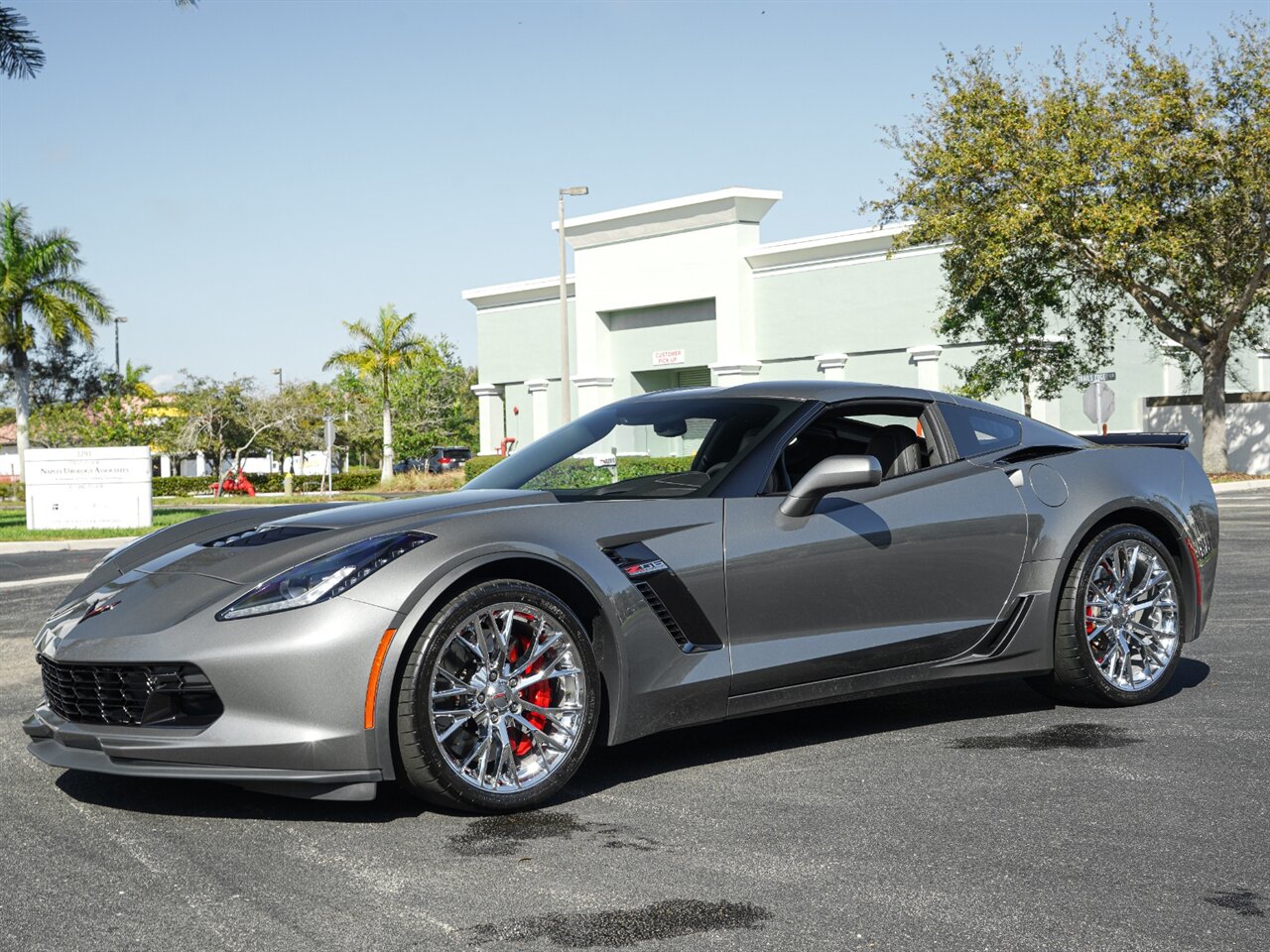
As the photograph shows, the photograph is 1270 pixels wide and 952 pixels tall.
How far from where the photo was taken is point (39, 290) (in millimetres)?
49906

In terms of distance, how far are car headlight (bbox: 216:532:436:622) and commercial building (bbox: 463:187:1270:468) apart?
115ft

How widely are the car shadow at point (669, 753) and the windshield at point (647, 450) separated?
41.8 inches

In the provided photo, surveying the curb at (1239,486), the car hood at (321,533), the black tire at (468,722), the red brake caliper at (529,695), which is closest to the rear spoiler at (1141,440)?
the car hood at (321,533)

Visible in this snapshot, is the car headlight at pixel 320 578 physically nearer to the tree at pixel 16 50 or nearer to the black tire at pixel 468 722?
the black tire at pixel 468 722

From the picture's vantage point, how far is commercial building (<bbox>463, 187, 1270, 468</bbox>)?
41688 millimetres

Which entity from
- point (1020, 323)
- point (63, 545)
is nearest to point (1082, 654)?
point (63, 545)

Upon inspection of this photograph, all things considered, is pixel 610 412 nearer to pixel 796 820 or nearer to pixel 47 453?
pixel 796 820

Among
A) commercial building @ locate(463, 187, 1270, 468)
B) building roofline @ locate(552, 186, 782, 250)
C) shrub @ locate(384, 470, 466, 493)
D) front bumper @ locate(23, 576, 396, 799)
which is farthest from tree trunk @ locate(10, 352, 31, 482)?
front bumper @ locate(23, 576, 396, 799)

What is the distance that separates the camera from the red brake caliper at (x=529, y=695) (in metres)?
4.71

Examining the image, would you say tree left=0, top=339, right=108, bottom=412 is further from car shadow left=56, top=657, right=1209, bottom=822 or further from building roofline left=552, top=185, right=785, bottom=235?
car shadow left=56, top=657, right=1209, bottom=822

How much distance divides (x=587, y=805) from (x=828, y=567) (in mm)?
1305

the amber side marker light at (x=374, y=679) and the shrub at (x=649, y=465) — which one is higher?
the shrub at (x=649, y=465)

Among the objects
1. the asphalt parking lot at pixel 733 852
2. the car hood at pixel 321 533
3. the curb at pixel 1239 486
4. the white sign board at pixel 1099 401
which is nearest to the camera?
the asphalt parking lot at pixel 733 852

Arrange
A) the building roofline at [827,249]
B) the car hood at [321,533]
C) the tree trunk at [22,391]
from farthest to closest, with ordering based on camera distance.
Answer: the tree trunk at [22,391] → the building roofline at [827,249] → the car hood at [321,533]
